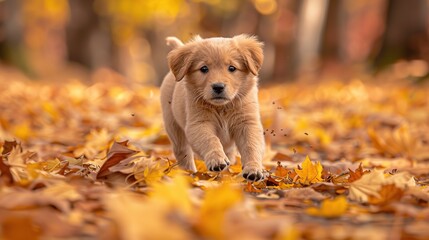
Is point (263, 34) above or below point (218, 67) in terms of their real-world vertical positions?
below

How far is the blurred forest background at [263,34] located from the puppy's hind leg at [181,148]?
0.72m

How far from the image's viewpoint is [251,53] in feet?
14.6

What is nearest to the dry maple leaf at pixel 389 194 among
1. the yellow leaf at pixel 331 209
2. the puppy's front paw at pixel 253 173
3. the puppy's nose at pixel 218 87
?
the yellow leaf at pixel 331 209

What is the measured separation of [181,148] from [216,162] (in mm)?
1099

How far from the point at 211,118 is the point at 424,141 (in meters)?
3.18

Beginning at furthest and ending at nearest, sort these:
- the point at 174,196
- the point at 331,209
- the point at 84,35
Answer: the point at 84,35 < the point at 331,209 < the point at 174,196

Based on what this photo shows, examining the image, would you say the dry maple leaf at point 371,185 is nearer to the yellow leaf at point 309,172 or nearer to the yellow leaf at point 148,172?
the yellow leaf at point 309,172

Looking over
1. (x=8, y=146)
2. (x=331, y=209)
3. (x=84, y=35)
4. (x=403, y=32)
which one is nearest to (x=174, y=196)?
(x=331, y=209)

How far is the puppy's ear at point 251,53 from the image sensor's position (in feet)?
14.3

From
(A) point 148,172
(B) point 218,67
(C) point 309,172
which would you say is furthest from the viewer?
(B) point 218,67

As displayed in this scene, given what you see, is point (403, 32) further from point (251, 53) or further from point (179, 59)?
point (179, 59)

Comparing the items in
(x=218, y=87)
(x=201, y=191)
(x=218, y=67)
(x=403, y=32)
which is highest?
(x=218, y=67)

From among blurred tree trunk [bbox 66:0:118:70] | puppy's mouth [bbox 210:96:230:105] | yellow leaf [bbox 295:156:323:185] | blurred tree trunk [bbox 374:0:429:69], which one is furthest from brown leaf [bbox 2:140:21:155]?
blurred tree trunk [bbox 66:0:118:70]

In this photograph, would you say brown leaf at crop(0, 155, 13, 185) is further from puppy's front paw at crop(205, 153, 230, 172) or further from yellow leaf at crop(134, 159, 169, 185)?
puppy's front paw at crop(205, 153, 230, 172)
